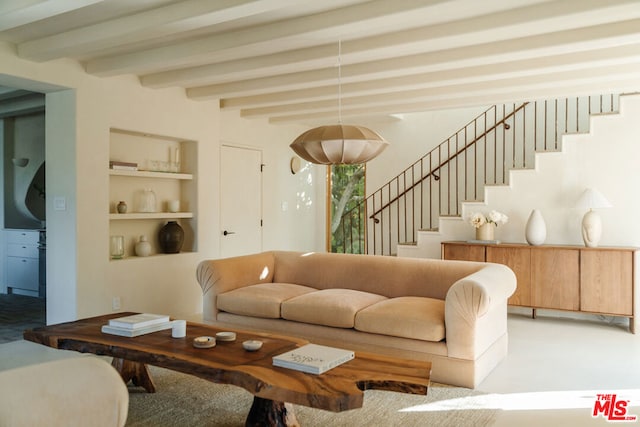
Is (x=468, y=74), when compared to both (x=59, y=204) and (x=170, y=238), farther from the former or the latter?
(x=59, y=204)

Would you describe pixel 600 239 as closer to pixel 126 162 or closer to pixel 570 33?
pixel 570 33

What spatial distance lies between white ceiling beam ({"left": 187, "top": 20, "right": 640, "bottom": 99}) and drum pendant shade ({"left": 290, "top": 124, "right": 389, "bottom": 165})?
120 centimetres

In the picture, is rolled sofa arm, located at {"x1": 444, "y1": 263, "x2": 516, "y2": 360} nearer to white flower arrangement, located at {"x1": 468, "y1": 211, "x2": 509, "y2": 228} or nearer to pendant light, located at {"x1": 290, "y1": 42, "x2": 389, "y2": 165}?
pendant light, located at {"x1": 290, "y1": 42, "x2": 389, "y2": 165}

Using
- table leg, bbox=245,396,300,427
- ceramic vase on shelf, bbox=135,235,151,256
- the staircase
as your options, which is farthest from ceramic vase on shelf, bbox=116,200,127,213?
the staircase

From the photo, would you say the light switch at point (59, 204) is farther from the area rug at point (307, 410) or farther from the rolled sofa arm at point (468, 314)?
the rolled sofa arm at point (468, 314)

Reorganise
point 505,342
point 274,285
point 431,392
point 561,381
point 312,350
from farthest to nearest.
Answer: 1. point 274,285
2. point 505,342
3. point 561,381
4. point 431,392
5. point 312,350

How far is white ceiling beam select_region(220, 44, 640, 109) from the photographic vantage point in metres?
4.26

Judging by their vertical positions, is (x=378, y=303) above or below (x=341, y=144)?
below

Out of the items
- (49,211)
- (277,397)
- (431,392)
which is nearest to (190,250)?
(49,211)

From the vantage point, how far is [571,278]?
5.45 m

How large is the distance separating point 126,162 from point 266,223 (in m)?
2.50

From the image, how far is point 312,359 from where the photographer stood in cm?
255

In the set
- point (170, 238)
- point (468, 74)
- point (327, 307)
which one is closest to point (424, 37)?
point (468, 74)

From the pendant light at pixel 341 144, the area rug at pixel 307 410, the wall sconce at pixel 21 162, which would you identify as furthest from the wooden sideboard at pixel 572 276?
the wall sconce at pixel 21 162
